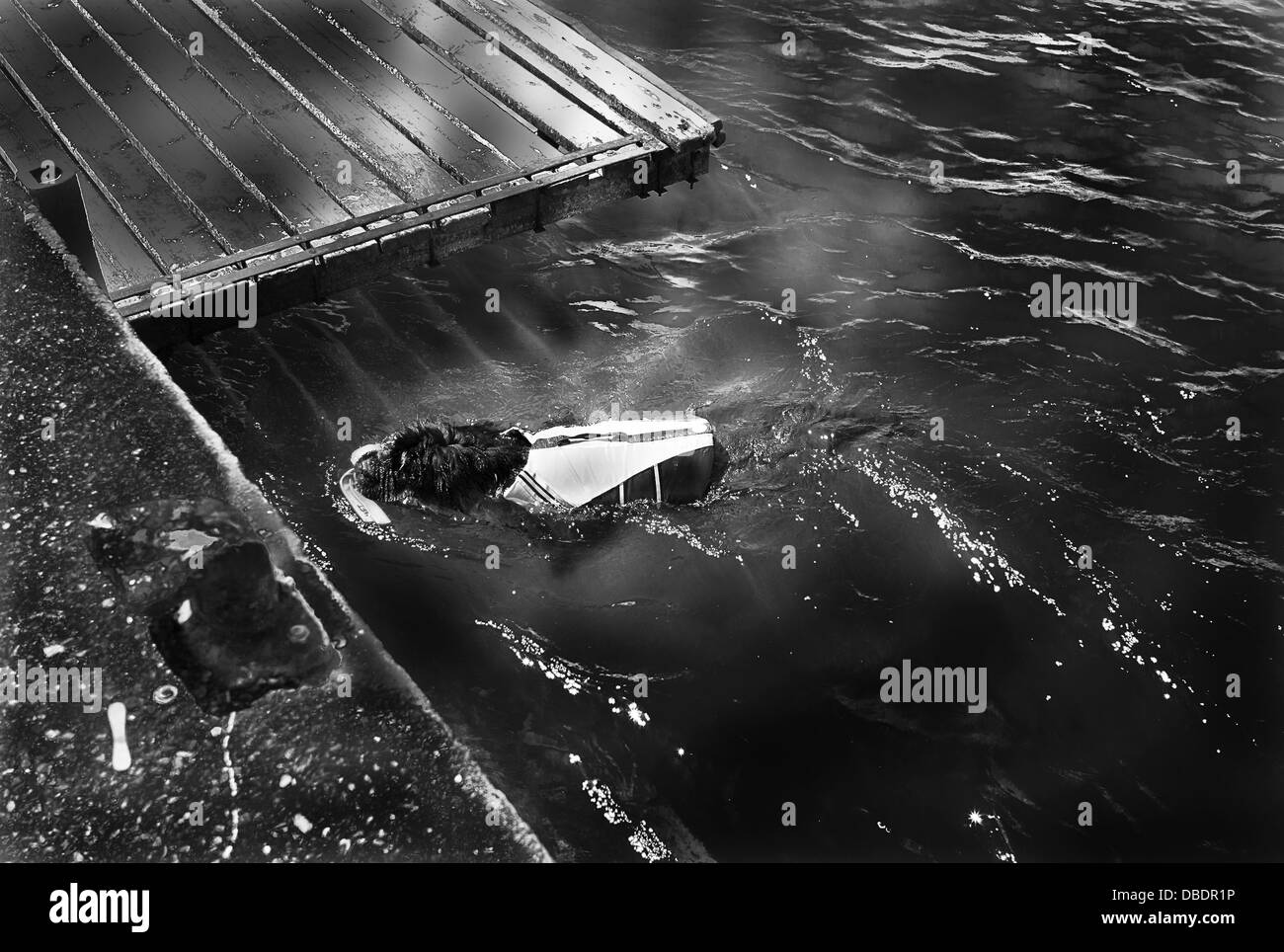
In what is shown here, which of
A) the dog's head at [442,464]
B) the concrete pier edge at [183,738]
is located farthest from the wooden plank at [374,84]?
the concrete pier edge at [183,738]

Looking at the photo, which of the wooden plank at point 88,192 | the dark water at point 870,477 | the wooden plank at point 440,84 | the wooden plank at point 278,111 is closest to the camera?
the dark water at point 870,477

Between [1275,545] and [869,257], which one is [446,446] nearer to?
[869,257]

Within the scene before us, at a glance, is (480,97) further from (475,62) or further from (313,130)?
(313,130)

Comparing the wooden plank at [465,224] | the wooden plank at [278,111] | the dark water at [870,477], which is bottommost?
the dark water at [870,477]

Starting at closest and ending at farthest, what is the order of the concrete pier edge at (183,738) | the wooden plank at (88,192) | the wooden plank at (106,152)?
the concrete pier edge at (183,738) → the wooden plank at (88,192) → the wooden plank at (106,152)

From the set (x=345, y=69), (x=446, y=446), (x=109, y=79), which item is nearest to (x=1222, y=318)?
(x=446, y=446)

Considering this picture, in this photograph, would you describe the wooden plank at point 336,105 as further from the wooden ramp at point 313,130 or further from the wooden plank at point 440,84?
the wooden plank at point 440,84

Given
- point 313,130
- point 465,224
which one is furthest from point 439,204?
point 313,130
